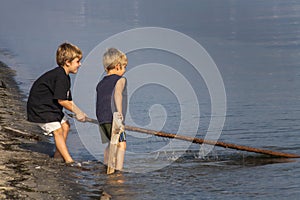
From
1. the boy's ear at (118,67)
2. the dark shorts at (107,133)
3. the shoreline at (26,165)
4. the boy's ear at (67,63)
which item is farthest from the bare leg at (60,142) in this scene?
the boy's ear at (118,67)

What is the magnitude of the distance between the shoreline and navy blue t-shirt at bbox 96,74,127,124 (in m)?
0.75

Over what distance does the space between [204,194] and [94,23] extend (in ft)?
71.5

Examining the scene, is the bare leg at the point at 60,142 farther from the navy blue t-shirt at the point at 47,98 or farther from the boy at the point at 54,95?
the navy blue t-shirt at the point at 47,98

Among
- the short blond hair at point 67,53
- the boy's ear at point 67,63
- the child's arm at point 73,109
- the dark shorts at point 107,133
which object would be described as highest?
the short blond hair at point 67,53

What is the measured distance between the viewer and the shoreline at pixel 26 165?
305 inches

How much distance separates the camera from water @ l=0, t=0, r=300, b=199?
8594 millimetres

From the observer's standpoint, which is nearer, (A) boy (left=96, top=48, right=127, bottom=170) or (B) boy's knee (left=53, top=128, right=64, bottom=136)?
(A) boy (left=96, top=48, right=127, bottom=170)

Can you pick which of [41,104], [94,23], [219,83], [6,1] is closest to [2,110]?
[41,104]

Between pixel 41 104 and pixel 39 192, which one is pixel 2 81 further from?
pixel 39 192

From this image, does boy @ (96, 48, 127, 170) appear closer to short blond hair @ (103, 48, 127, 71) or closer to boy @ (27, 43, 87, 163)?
short blond hair @ (103, 48, 127, 71)

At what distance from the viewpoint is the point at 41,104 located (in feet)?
29.9

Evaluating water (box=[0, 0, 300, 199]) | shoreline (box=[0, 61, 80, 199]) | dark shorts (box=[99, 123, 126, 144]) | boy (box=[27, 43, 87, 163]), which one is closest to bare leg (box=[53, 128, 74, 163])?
boy (box=[27, 43, 87, 163])

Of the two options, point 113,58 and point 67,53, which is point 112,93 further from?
point 67,53

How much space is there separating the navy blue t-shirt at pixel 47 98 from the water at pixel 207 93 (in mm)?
705
